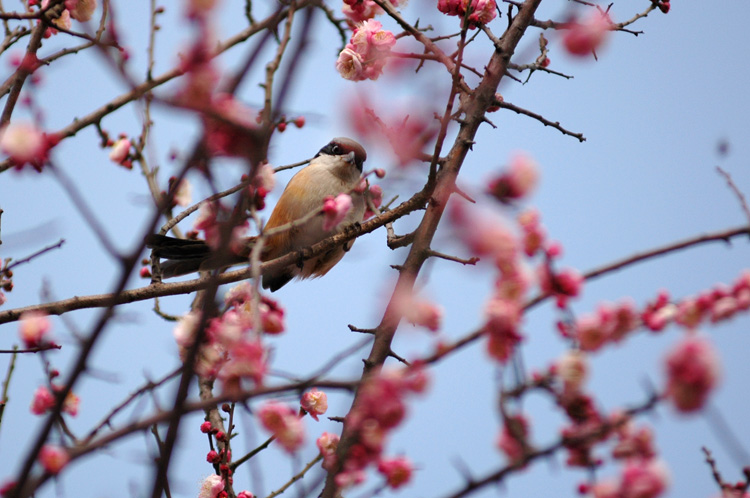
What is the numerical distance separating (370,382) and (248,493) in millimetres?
1715

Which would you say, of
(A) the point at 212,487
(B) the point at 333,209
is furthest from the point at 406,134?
(A) the point at 212,487

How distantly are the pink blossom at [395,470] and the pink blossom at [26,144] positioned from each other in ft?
3.50

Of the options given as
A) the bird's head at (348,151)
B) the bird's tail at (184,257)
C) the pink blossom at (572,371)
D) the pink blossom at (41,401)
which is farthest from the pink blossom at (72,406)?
the bird's head at (348,151)

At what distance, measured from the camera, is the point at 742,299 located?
1.36 metres

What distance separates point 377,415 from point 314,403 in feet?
4.08

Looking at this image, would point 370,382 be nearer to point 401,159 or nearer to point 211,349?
point 211,349

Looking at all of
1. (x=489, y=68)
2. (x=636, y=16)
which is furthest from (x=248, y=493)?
(x=636, y=16)

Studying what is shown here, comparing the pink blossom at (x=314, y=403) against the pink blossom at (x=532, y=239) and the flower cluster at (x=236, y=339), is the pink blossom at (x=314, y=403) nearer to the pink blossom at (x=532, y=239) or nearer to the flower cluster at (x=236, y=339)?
the flower cluster at (x=236, y=339)

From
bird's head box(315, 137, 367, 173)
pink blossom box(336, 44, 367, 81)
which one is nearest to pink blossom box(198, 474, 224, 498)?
pink blossom box(336, 44, 367, 81)

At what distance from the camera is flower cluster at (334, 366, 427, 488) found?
130cm

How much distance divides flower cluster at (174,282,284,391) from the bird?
6.63ft

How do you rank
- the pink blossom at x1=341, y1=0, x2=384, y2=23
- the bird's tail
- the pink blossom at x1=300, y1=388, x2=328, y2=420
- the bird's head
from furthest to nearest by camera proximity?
the bird's head < the bird's tail < the pink blossom at x1=341, y1=0, x2=384, y2=23 < the pink blossom at x1=300, y1=388, x2=328, y2=420

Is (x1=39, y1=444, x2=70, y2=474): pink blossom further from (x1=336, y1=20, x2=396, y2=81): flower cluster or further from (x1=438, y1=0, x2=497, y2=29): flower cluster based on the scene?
(x1=438, y1=0, x2=497, y2=29): flower cluster

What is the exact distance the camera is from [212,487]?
2.81 meters
